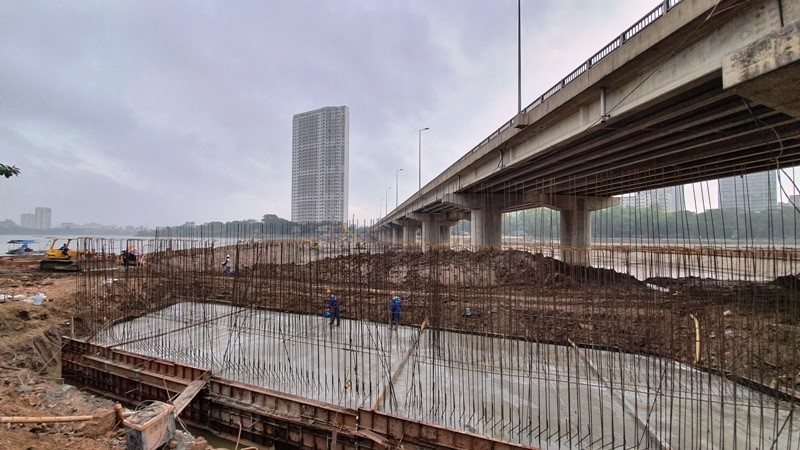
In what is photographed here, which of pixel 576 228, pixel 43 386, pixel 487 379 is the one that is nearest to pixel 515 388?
pixel 487 379

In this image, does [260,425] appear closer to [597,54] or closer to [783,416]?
[783,416]

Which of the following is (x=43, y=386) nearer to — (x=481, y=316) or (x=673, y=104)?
(x=481, y=316)

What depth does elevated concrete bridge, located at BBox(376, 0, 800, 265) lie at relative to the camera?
3950mm

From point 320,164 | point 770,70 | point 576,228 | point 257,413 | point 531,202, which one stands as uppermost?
point 320,164

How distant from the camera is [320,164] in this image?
273 feet

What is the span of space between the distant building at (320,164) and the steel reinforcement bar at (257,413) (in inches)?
2308

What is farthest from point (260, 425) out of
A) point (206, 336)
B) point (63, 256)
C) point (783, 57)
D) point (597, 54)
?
point (63, 256)

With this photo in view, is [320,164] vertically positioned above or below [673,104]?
above

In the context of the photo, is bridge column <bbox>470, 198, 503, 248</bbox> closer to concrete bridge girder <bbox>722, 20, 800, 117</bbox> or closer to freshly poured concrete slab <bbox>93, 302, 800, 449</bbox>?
freshly poured concrete slab <bbox>93, 302, 800, 449</bbox>

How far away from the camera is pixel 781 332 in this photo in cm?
864

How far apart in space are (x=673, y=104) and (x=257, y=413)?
11059 millimetres

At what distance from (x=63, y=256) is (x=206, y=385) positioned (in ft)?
63.5

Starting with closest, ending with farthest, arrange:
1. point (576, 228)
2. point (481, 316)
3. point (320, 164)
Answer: point (481, 316) < point (576, 228) < point (320, 164)

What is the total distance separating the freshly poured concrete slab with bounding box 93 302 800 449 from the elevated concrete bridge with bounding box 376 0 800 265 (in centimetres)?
410
